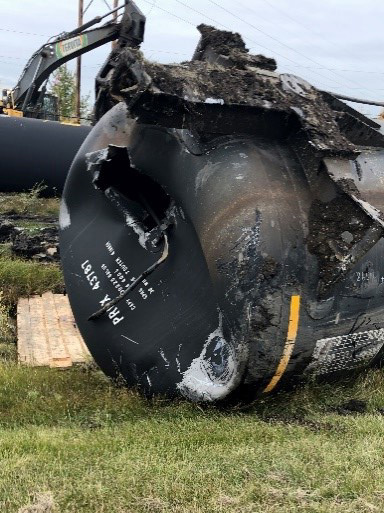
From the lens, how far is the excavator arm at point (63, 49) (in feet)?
38.2

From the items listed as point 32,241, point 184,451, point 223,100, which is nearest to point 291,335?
point 184,451

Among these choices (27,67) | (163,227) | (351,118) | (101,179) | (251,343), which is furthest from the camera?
(27,67)

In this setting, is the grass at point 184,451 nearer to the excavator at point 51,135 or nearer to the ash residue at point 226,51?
the ash residue at point 226,51

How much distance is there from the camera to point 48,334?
5387mm

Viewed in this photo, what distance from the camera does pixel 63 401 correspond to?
3639 mm

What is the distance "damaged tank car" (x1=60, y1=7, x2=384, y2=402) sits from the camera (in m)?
2.98

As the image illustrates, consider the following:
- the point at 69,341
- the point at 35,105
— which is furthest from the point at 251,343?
the point at 35,105

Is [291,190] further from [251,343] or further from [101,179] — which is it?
[101,179]

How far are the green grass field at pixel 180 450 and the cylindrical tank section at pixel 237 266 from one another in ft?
0.59

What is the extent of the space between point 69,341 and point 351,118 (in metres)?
2.82

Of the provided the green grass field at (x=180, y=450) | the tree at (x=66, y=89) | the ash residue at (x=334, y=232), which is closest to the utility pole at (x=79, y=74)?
the tree at (x=66, y=89)

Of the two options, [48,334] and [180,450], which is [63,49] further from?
[180,450]

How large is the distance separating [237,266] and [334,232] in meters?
0.45

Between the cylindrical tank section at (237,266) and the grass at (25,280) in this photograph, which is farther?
the grass at (25,280)
